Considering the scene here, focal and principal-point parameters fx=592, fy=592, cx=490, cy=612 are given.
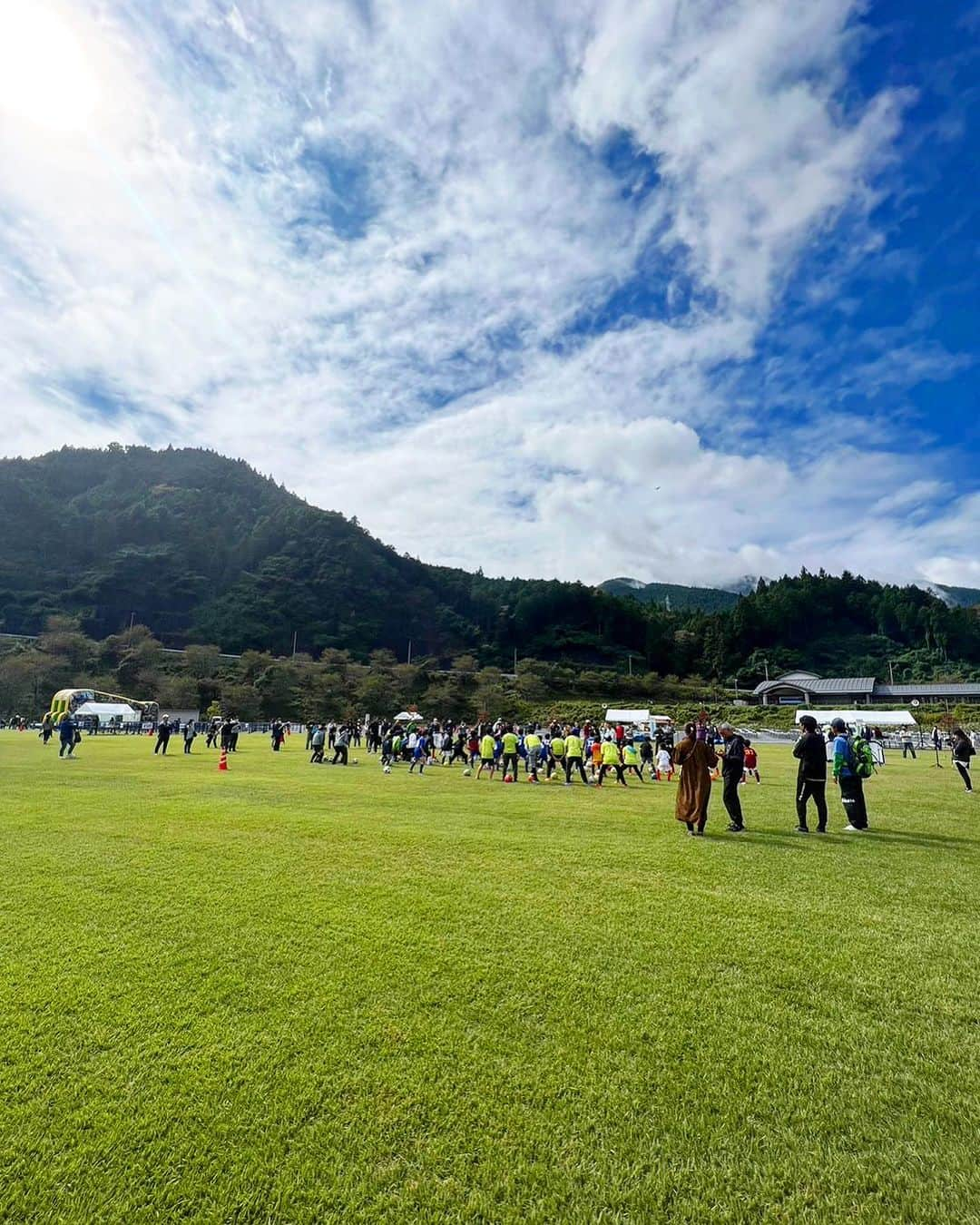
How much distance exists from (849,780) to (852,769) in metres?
0.24

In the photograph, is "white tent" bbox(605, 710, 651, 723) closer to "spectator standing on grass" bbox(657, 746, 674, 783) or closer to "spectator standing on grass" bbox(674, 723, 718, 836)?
"spectator standing on grass" bbox(657, 746, 674, 783)

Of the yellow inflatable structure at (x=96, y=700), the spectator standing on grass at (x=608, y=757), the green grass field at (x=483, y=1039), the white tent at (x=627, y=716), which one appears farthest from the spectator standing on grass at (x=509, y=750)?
the yellow inflatable structure at (x=96, y=700)

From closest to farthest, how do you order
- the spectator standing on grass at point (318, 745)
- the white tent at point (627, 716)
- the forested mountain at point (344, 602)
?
the spectator standing on grass at point (318, 745) < the white tent at point (627, 716) < the forested mountain at point (344, 602)

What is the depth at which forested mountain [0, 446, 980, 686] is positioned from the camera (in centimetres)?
11056

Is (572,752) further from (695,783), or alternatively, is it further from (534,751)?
(695,783)

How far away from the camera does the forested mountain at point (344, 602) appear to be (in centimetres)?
11056

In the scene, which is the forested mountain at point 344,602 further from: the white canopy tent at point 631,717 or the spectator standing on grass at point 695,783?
the spectator standing on grass at point 695,783

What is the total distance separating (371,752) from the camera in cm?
2977

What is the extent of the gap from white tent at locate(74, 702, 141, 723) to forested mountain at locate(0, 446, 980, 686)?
46577 mm

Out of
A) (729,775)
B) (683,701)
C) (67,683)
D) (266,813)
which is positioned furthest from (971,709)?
(67,683)

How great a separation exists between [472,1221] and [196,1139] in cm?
140

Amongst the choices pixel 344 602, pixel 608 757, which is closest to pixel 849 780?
pixel 608 757

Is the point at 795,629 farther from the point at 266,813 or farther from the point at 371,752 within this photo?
the point at 266,813

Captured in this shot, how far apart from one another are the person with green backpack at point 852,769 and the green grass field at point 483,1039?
107 inches
